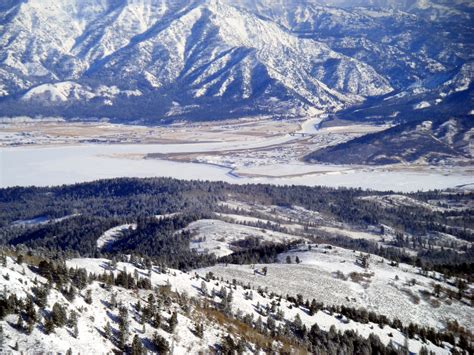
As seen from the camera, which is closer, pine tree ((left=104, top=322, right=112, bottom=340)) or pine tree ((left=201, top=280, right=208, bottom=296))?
pine tree ((left=104, top=322, right=112, bottom=340))

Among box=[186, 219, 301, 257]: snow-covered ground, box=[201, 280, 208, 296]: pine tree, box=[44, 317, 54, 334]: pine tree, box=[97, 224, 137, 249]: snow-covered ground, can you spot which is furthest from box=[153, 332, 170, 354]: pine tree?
box=[97, 224, 137, 249]: snow-covered ground

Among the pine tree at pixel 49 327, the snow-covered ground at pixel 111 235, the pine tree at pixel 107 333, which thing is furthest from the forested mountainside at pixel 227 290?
the snow-covered ground at pixel 111 235

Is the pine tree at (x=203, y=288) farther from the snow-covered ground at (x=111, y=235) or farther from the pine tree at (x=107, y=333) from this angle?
the snow-covered ground at (x=111, y=235)

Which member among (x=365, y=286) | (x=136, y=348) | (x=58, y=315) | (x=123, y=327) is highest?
(x=58, y=315)

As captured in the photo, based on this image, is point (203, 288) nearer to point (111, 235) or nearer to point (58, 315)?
point (58, 315)

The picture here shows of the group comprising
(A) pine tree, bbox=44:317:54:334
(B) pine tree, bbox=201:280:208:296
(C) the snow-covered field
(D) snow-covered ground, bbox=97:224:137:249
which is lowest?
(D) snow-covered ground, bbox=97:224:137:249

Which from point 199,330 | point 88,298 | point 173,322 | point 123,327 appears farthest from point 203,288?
point 123,327

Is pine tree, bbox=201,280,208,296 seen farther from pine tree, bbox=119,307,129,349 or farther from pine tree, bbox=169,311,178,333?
pine tree, bbox=119,307,129,349

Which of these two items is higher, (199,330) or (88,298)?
(88,298)
